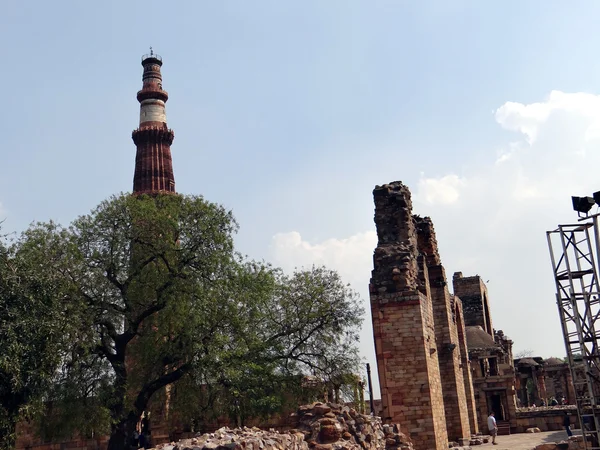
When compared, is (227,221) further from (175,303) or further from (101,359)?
(101,359)

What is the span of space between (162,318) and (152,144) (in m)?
17.3

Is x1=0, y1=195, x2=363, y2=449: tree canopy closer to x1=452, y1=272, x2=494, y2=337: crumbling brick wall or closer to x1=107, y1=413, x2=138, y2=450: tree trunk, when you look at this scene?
x1=107, y1=413, x2=138, y2=450: tree trunk

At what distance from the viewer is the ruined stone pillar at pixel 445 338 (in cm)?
1712

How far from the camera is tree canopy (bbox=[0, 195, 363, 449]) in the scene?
48.0 feet

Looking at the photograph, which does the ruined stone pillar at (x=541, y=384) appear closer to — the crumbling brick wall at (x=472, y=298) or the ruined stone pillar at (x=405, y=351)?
the crumbling brick wall at (x=472, y=298)

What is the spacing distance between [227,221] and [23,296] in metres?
5.67

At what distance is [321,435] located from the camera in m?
10.5

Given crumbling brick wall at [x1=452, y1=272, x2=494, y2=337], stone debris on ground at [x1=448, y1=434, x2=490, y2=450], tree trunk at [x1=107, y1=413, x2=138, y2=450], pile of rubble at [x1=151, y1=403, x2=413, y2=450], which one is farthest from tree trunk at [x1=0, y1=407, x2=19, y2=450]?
crumbling brick wall at [x1=452, y1=272, x2=494, y2=337]

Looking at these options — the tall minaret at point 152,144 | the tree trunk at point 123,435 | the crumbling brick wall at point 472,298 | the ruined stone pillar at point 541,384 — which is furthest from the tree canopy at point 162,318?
the ruined stone pillar at point 541,384

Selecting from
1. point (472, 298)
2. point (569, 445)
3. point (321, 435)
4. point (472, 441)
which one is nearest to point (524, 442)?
point (472, 441)

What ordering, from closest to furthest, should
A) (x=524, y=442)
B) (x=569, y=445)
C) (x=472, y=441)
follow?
(x=569, y=445) < (x=524, y=442) < (x=472, y=441)

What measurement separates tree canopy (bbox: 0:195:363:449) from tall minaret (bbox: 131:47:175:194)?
13.8 meters

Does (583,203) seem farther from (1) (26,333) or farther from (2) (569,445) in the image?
(1) (26,333)

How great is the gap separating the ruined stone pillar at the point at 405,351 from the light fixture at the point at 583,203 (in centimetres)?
353
